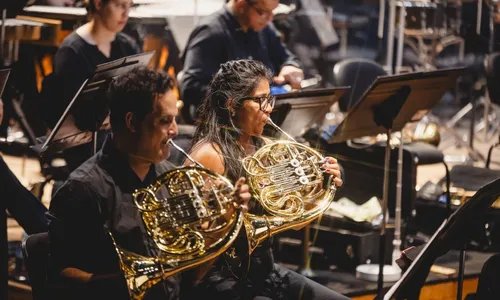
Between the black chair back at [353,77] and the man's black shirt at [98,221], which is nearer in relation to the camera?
the man's black shirt at [98,221]

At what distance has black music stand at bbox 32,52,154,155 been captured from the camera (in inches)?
141

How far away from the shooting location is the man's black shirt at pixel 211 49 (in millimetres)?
4797

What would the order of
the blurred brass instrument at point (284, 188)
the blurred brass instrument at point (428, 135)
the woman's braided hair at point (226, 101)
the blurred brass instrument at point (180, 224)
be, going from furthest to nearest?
the blurred brass instrument at point (428, 135) < the woman's braided hair at point (226, 101) < the blurred brass instrument at point (284, 188) < the blurred brass instrument at point (180, 224)

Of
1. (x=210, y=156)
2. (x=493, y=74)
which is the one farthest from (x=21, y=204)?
(x=493, y=74)

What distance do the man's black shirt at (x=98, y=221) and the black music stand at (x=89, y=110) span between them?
0.84 metres

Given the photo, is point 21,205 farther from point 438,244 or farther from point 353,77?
point 353,77

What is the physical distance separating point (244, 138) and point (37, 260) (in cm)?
Result: 96

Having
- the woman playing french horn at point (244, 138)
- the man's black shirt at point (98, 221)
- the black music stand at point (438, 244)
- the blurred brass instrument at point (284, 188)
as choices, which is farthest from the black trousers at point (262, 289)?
the black music stand at point (438, 244)

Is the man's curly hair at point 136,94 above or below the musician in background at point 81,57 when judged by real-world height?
above

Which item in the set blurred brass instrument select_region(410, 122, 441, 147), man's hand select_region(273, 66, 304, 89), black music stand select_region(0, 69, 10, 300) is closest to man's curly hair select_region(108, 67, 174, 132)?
black music stand select_region(0, 69, 10, 300)

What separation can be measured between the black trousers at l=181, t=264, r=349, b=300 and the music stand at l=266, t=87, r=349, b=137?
3.10ft

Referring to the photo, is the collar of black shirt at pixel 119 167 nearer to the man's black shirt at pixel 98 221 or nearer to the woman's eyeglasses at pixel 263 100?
the man's black shirt at pixel 98 221

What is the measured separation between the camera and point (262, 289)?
3244 mm

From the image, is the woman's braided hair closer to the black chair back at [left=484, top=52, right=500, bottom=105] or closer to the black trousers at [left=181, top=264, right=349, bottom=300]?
the black trousers at [left=181, top=264, right=349, bottom=300]
